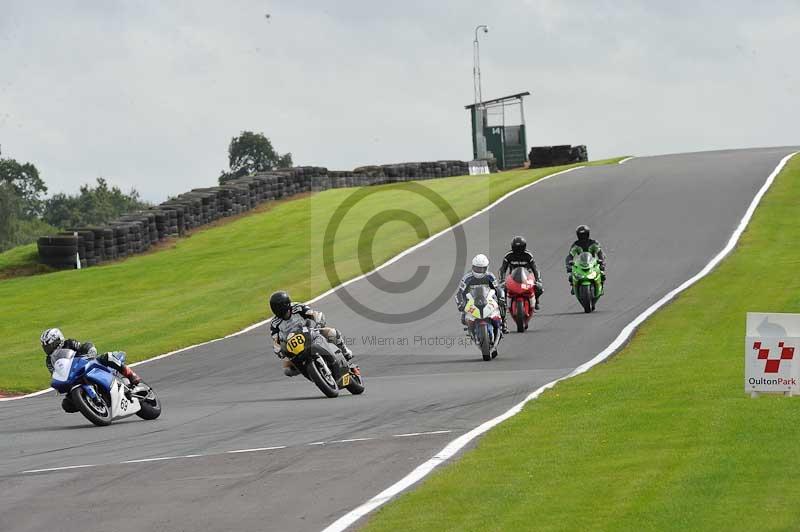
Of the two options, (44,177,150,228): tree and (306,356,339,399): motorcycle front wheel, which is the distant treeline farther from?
(306,356,339,399): motorcycle front wheel

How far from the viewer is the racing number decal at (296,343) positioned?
16.7m

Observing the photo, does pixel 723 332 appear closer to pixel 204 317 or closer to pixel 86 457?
pixel 86 457

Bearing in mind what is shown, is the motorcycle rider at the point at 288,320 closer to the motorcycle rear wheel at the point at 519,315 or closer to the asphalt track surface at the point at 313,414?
the asphalt track surface at the point at 313,414

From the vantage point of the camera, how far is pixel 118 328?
31.4 m

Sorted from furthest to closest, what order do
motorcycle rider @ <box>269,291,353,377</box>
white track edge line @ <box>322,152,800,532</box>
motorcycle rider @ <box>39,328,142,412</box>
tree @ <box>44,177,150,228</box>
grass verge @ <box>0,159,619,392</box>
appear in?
tree @ <box>44,177,150,228</box> < grass verge @ <box>0,159,619,392</box> < motorcycle rider @ <box>269,291,353,377</box> < motorcycle rider @ <box>39,328,142,412</box> < white track edge line @ <box>322,152,800,532</box>

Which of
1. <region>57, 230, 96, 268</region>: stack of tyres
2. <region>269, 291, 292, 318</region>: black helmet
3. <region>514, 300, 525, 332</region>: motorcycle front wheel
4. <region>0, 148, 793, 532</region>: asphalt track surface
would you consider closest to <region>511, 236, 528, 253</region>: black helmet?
<region>514, 300, 525, 332</region>: motorcycle front wheel

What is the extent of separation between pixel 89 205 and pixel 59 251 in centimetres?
9022

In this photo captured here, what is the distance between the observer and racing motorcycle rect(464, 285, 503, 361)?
20.8 m

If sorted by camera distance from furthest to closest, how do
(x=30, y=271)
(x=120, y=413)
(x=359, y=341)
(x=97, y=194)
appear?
(x=97, y=194) → (x=30, y=271) → (x=359, y=341) → (x=120, y=413)

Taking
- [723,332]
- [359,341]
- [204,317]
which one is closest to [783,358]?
[723,332]

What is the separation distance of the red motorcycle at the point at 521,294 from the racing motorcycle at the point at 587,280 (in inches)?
84.8

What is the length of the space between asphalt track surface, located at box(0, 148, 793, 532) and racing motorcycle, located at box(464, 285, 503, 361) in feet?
1.47

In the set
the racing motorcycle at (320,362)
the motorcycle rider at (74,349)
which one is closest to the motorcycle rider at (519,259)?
the racing motorcycle at (320,362)

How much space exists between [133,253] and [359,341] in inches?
888
